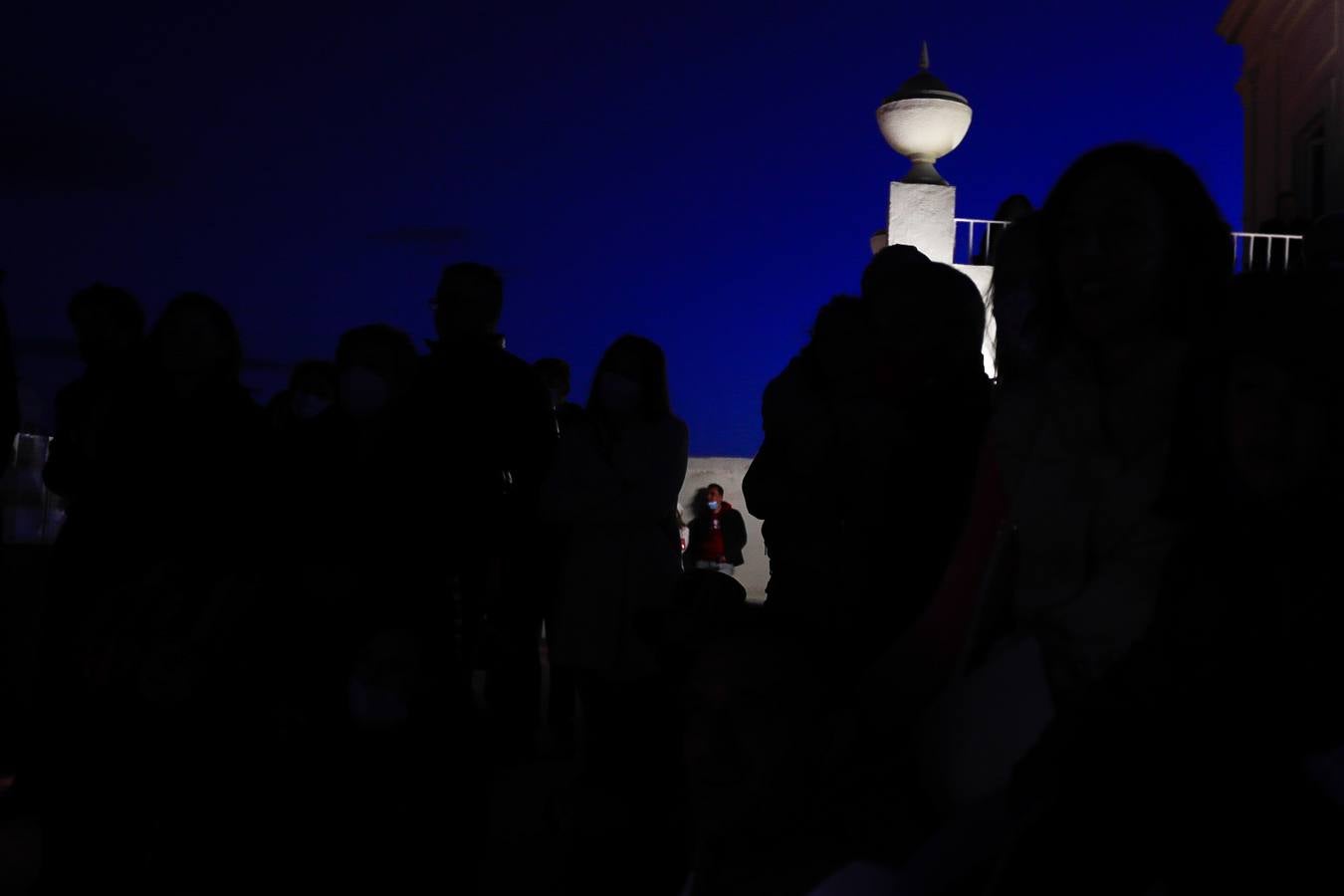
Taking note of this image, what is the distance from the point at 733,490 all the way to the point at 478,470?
10068 millimetres

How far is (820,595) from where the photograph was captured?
227cm

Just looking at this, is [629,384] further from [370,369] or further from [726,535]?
[726,535]

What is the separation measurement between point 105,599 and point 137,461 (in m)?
0.48

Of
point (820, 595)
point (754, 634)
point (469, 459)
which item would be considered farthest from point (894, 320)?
point (469, 459)

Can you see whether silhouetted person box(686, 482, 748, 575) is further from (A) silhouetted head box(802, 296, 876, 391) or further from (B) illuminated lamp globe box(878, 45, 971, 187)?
(A) silhouetted head box(802, 296, 876, 391)

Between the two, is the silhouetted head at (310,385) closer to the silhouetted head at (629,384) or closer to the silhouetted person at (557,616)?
the silhouetted person at (557,616)

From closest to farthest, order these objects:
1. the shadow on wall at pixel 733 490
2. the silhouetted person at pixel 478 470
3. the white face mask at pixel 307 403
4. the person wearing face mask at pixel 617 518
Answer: the silhouetted person at pixel 478 470 → the person wearing face mask at pixel 617 518 → the white face mask at pixel 307 403 → the shadow on wall at pixel 733 490

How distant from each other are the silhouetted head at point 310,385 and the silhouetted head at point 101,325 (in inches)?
68.8

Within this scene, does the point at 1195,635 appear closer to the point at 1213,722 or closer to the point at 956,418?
the point at 1213,722

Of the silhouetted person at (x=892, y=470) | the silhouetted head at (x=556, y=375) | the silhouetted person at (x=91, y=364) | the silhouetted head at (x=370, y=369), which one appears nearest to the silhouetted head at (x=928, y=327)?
the silhouetted person at (x=892, y=470)

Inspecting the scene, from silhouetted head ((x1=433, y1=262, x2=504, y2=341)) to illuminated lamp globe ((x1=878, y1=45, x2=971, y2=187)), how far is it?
650cm

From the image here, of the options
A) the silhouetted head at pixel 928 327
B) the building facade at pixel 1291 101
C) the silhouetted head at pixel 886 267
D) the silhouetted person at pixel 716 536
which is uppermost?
the building facade at pixel 1291 101

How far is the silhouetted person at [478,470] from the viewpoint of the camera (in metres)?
3.43

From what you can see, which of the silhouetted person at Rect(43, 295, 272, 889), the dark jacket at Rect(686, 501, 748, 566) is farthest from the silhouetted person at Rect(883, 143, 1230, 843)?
the dark jacket at Rect(686, 501, 748, 566)
